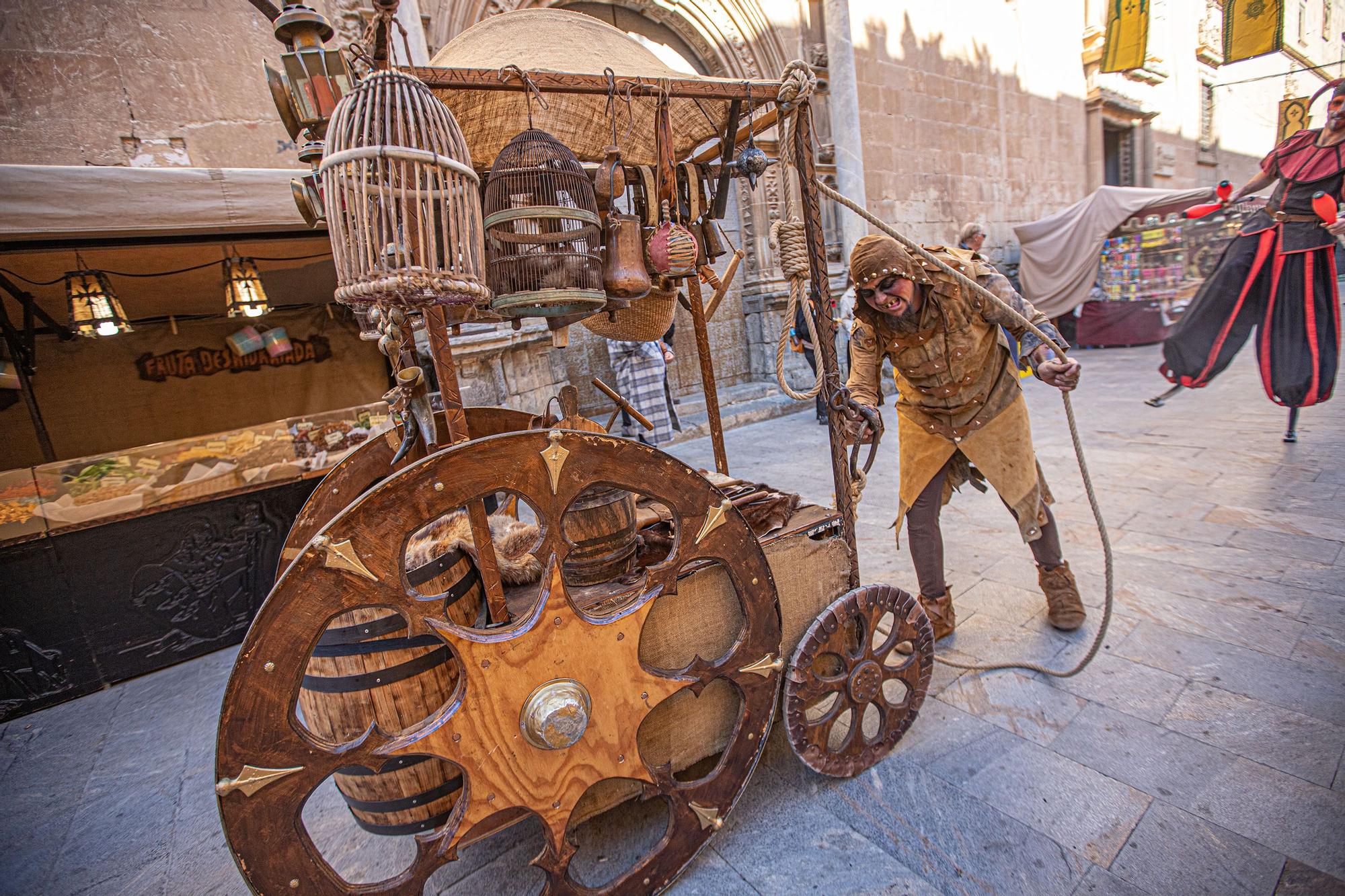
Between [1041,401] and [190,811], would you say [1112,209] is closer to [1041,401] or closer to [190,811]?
[1041,401]

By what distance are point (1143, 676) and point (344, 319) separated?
531 centimetres

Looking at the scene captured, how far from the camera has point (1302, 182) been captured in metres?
4.31

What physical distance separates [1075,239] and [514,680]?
12360 millimetres

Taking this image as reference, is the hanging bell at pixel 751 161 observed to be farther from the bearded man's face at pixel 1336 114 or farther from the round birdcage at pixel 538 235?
the bearded man's face at pixel 1336 114

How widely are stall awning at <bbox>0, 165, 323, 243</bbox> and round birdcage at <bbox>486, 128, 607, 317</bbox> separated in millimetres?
1698

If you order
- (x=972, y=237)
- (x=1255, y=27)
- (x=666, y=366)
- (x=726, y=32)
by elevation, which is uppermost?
(x=726, y=32)

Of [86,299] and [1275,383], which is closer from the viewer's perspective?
[86,299]

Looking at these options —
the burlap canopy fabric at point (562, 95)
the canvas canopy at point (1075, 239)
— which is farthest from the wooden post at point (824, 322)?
the canvas canopy at point (1075, 239)

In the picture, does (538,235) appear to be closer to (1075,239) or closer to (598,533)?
(598,533)

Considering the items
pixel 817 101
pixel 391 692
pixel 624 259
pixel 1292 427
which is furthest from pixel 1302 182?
pixel 391 692

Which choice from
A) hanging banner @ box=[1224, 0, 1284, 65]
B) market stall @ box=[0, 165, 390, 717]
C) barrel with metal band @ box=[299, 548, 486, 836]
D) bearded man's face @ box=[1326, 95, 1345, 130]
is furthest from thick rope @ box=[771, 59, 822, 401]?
hanging banner @ box=[1224, 0, 1284, 65]

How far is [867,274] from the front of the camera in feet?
7.13

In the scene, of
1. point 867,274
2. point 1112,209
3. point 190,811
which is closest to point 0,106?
point 190,811

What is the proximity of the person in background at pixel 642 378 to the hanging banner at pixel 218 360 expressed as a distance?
2396 mm
